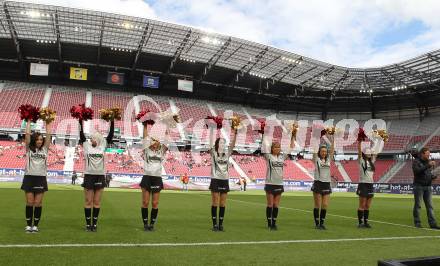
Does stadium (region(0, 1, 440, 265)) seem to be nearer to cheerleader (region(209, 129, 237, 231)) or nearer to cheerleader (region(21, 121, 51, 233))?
cheerleader (region(209, 129, 237, 231))

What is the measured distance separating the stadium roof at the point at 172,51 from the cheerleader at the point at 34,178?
33.5 m

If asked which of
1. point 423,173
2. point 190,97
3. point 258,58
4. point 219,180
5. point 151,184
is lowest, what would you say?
point 151,184

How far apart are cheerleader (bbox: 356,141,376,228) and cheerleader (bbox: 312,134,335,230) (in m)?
1.13

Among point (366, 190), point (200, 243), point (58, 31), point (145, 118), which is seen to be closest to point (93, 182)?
point (145, 118)

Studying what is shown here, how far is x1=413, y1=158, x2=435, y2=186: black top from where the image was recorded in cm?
1128

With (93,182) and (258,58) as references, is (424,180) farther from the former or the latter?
(258,58)

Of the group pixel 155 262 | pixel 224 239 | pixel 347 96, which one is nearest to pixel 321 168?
pixel 224 239

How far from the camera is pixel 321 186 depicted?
1050 centimetres

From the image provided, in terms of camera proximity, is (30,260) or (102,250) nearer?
(30,260)

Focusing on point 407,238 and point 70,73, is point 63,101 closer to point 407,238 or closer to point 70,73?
point 70,73

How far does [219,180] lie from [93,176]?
9.39 feet

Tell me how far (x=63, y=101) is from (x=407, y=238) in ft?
159

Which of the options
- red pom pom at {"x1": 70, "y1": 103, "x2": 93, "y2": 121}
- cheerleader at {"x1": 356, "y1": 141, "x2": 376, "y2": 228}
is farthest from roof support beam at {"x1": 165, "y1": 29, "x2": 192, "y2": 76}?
red pom pom at {"x1": 70, "y1": 103, "x2": 93, "y2": 121}

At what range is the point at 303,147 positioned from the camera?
58031mm
